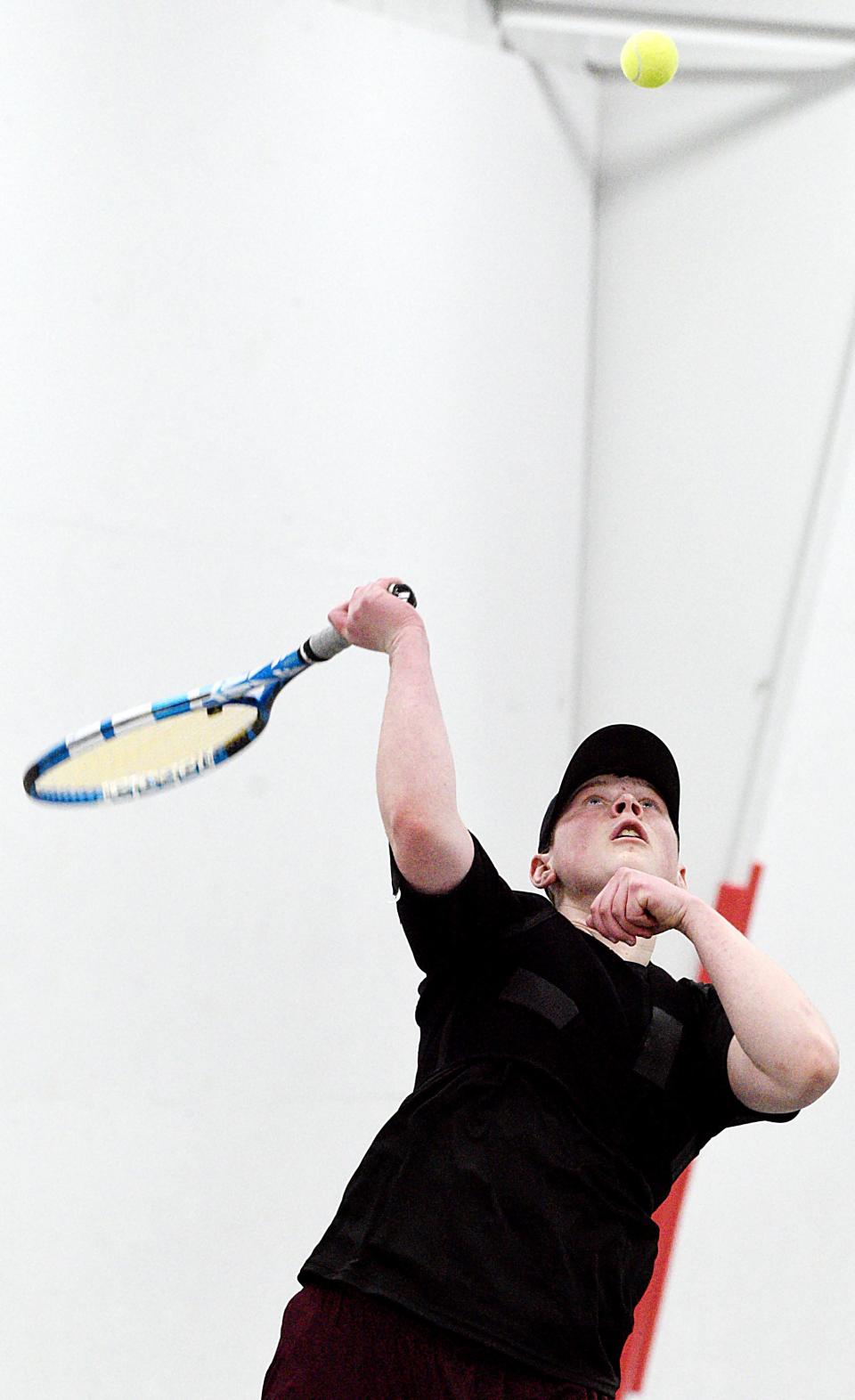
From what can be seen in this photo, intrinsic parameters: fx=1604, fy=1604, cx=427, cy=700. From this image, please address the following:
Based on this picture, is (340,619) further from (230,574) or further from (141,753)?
(230,574)

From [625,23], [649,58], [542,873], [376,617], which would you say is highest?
[625,23]

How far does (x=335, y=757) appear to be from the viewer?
3012 mm

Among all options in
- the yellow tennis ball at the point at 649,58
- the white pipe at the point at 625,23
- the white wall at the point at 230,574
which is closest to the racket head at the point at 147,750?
the white wall at the point at 230,574

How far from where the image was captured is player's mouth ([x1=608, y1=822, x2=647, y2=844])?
1520 mm

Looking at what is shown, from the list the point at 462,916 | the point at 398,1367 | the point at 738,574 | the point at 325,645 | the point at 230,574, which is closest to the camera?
the point at 398,1367

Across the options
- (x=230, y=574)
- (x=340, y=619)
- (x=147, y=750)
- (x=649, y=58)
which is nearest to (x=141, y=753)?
(x=147, y=750)

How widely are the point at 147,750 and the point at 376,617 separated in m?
0.61

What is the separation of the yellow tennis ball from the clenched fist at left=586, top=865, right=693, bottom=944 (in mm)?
1828

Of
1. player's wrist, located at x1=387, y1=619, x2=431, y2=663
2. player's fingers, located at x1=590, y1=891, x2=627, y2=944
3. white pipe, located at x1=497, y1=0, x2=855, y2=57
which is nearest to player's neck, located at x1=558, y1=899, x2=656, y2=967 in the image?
player's fingers, located at x1=590, y1=891, x2=627, y2=944

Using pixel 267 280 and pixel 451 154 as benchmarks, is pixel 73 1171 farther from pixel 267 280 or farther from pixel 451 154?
pixel 451 154

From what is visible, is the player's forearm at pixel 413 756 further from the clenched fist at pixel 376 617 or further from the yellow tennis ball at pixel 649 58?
Result: the yellow tennis ball at pixel 649 58

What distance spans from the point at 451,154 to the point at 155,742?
1761 mm

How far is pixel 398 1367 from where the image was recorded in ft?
4.13

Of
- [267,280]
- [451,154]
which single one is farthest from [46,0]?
[451,154]
